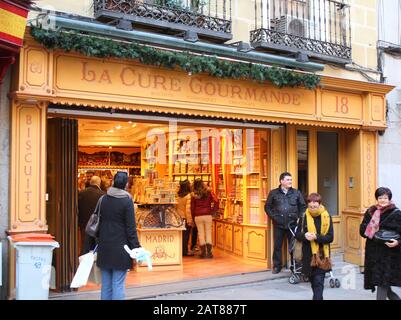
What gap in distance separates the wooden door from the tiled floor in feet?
1.81

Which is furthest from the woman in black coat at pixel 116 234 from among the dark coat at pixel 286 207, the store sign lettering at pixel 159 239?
the dark coat at pixel 286 207

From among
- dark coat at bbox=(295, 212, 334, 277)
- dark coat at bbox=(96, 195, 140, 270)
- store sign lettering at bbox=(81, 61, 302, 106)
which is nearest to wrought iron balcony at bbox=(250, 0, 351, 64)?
store sign lettering at bbox=(81, 61, 302, 106)

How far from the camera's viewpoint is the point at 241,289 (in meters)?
8.45

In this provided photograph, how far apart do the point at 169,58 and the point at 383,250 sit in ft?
12.8

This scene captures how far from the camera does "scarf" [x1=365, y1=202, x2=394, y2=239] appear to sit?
647 cm

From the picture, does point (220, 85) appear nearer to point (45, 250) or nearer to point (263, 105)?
point (263, 105)

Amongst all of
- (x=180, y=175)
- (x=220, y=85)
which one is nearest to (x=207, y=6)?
(x=220, y=85)

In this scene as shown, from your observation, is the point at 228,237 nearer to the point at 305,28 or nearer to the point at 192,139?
the point at 192,139

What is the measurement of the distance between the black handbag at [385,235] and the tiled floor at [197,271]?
3.66 metres

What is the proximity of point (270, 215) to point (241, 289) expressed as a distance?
61.0 inches

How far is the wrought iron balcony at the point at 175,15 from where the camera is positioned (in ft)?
24.8

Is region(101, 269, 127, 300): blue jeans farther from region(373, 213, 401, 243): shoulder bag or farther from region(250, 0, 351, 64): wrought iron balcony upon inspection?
region(250, 0, 351, 64): wrought iron balcony

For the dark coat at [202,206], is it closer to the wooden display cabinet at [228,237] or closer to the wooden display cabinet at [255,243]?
the wooden display cabinet at [228,237]

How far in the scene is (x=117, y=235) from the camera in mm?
5871
